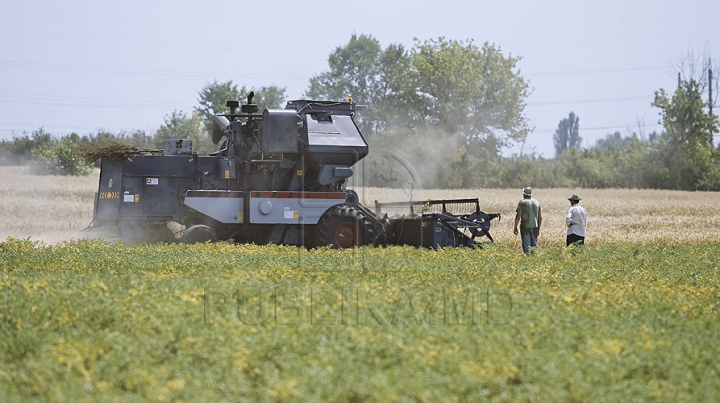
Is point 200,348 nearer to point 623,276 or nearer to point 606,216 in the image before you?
point 623,276

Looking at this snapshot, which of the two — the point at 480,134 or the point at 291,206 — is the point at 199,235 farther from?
the point at 480,134

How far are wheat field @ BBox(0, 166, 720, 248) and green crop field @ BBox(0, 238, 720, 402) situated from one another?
875 centimetres

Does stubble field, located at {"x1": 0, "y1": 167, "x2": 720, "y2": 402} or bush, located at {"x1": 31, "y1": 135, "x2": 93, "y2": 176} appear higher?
bush, located at {"x1": 31, "y1": 135, "x2": 93, "y2": 176}

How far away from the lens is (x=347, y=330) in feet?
26.3

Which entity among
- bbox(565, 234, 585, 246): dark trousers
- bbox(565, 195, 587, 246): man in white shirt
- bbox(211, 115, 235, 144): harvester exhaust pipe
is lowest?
bbox(565, 234, 585, 246): dark trousers

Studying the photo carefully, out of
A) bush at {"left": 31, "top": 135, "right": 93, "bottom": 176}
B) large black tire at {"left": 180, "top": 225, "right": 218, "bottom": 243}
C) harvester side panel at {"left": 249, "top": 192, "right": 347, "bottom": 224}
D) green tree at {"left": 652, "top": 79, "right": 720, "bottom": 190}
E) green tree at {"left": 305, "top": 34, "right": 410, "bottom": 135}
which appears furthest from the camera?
green tree at {"left": 305, "top": 34, "right": 410, "bottom": 135}

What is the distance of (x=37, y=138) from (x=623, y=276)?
61.0 metres

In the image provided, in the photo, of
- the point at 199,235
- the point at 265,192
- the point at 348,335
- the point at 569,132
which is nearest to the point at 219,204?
the point at 199,235

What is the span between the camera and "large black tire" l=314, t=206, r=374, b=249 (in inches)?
724

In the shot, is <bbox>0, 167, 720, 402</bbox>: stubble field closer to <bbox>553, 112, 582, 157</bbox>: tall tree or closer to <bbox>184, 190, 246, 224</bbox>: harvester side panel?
<bbox>184, 190, 246, 224</bbox>: harvester side panel

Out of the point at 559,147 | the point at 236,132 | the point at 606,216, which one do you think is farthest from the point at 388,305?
the point at 559,147

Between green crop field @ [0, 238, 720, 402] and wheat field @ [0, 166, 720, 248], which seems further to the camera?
wheat field @ [0, 166, 720, 248]

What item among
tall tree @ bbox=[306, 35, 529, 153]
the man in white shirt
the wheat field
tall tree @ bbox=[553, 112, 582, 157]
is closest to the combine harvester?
the wheat field

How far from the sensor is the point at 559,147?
646ft
